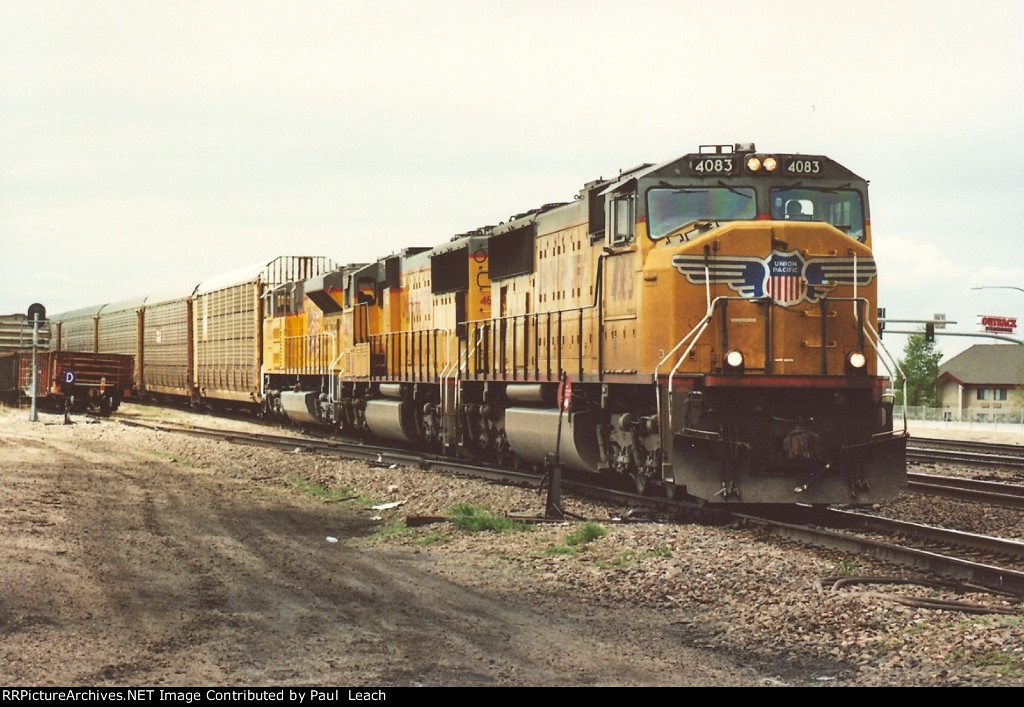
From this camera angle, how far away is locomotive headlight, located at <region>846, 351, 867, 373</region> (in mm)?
12641

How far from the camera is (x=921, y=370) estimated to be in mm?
106250

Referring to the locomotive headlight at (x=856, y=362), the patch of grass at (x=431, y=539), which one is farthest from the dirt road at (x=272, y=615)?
the locomotive headlight at (x=856, y=362)

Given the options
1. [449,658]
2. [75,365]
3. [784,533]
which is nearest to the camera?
[449,658]

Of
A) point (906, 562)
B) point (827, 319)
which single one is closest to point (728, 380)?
point (827, 319)

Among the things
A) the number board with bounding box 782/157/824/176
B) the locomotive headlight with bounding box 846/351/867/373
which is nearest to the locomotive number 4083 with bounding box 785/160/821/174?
the number board with bounding box 782/157/824/176

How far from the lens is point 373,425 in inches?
955

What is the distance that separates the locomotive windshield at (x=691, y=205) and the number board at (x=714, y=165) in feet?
0.62

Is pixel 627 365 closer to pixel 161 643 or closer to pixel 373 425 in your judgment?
pixel 161 643

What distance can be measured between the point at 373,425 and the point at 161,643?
674 inches

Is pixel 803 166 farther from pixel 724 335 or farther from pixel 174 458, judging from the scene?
pixel 174 458

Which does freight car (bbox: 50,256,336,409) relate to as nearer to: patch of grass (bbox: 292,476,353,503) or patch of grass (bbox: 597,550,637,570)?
patch of grass (bbox: 292,476,353,503)

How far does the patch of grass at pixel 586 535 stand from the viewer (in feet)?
37.5

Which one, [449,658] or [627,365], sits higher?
[627,365]

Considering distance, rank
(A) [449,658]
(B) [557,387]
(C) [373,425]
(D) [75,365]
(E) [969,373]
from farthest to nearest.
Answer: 1. (E) [969,373]
2. (D) [75,365]
3. (C) [373,425]
4. (B) [557,387]
5. (A) [449,658]
